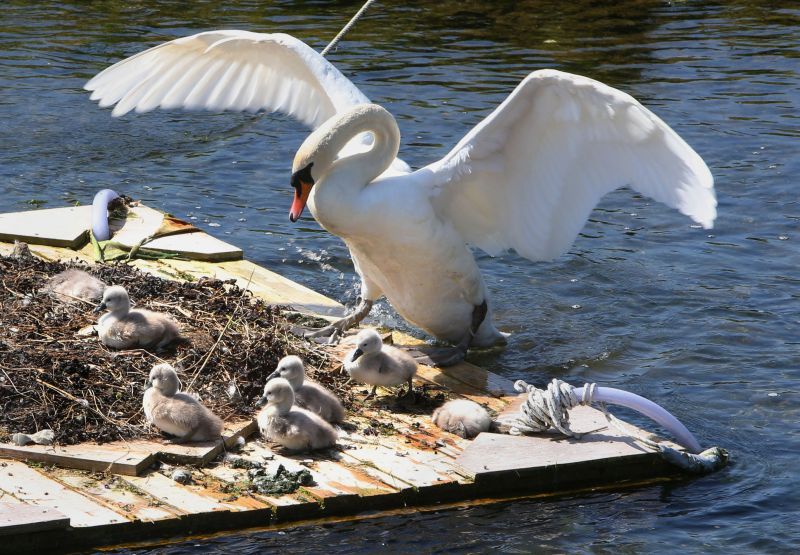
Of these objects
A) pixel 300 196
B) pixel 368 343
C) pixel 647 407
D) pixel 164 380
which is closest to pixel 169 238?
pixel 300 196

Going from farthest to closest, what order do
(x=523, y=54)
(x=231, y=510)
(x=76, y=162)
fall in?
(x=523, y=54)
(x=76, y=162)
(x=231, y=510)

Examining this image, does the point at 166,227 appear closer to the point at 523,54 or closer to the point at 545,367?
the point at 545,367

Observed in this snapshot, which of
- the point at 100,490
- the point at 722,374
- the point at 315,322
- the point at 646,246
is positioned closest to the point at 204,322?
the point at 315,322

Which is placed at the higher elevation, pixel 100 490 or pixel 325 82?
pixel 325 82

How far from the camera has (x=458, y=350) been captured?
329 inches

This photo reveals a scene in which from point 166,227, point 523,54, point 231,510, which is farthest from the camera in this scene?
point 523,54

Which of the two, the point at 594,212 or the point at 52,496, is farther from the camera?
the point at 594,212

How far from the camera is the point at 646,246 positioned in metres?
11.3

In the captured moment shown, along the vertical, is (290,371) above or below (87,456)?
above

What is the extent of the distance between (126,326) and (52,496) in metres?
1.45

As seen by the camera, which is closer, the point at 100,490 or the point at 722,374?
the point at 100,490

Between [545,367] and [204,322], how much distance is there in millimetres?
2443

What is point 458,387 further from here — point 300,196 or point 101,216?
point 101,216

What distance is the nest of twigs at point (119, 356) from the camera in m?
6.50
